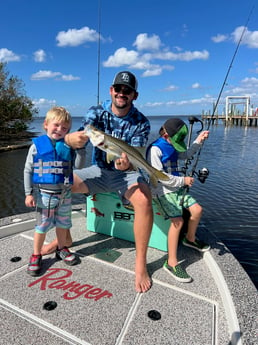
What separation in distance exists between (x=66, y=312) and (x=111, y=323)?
43 cm

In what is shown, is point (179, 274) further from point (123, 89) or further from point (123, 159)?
point (123, 89)

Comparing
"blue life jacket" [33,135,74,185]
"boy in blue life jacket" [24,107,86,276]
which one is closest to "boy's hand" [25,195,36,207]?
"boy in blue life jacket" [24,107,86,276]

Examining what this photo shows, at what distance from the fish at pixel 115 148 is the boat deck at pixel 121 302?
45.8 inches

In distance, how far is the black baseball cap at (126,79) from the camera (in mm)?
3012

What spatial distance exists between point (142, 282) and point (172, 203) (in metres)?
1.00

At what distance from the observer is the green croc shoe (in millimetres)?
2738

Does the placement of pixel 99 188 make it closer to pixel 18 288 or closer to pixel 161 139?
pixel 161 139

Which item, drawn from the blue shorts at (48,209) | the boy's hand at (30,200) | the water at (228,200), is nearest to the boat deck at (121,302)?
the blue shorts at (48,209)

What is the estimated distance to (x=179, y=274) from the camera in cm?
278

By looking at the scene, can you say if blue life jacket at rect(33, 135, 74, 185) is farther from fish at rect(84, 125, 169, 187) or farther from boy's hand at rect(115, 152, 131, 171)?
boy's hand at rect(115, 152, 131, 171)

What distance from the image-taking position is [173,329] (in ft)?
6.91

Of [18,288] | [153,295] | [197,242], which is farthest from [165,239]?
[18,288]

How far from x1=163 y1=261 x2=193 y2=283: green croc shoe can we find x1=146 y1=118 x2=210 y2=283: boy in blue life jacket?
0.07m

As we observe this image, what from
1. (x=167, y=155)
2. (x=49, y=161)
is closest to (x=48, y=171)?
(x=49, y=161)
